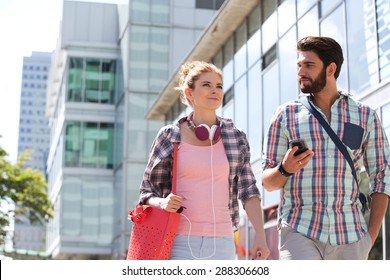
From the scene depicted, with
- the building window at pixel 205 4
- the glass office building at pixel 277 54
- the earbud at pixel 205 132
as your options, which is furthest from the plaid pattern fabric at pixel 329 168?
the building window at pixel 205 4

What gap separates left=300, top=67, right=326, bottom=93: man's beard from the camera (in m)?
4.15

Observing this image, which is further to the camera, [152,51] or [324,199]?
[152,51]

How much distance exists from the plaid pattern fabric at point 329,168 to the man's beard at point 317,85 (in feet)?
0.30

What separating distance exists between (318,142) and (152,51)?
122ft

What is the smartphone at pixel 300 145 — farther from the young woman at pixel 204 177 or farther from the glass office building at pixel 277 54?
the glass office building at pixel 277 54

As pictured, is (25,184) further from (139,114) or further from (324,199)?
(324,199)

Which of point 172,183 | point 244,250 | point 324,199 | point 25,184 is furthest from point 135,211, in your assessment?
point 25,184

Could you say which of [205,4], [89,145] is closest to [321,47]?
[205,4]

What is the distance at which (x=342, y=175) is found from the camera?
13.1ft

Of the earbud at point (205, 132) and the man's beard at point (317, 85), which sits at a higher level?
the man's beard at point (317, 85)

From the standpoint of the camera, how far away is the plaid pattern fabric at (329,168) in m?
3.91

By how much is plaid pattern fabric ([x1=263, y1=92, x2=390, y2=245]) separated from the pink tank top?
0.26 meters

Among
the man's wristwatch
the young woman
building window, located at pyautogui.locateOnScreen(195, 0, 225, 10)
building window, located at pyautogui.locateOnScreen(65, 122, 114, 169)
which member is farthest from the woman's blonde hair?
building window, located at pyautogui.locateOnScreen(65, 122, 114, 169)

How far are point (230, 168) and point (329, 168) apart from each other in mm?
525
